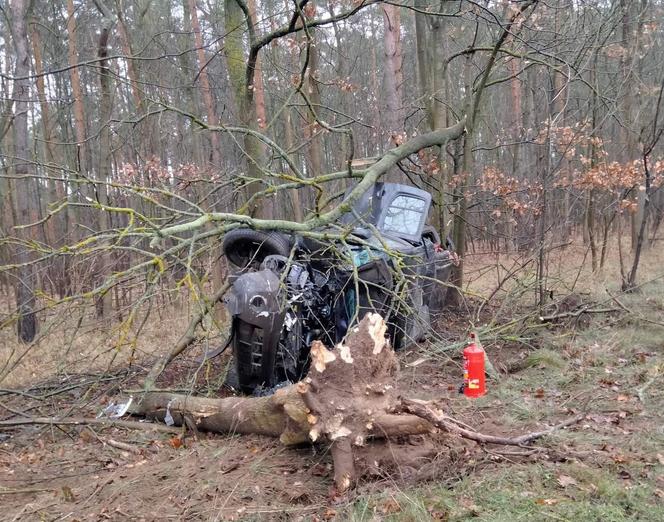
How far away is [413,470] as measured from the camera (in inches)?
140

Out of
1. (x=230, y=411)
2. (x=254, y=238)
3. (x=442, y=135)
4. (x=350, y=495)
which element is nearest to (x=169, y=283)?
(x=254, y=238)

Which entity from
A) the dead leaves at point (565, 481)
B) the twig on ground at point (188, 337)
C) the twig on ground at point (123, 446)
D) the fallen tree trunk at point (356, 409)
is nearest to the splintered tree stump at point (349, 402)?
the fallen tree trunk at point (356, 409)

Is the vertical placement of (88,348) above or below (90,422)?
below

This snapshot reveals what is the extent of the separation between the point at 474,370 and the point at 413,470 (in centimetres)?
155

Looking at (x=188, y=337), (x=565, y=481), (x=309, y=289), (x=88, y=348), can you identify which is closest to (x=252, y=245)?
(x=309, y=289)

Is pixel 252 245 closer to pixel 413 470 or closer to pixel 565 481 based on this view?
pixel 413 470

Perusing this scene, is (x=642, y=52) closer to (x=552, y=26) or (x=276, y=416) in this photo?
(x=552, y=26)

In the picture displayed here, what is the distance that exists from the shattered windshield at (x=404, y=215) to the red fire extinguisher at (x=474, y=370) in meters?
2.54

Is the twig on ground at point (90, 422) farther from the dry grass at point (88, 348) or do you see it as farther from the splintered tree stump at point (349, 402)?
the splintered tree stump at point (349, 402)

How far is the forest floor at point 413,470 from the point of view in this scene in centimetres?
317

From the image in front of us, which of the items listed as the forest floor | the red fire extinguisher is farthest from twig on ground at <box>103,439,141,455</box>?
the red fire extinguisher

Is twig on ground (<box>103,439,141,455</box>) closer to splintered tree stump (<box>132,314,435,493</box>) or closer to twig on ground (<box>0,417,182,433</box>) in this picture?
twig on ground (<box>0,417,182,433</box>)

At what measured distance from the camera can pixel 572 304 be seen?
A: 25.5ft

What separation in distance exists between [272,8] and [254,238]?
37.0 ft
